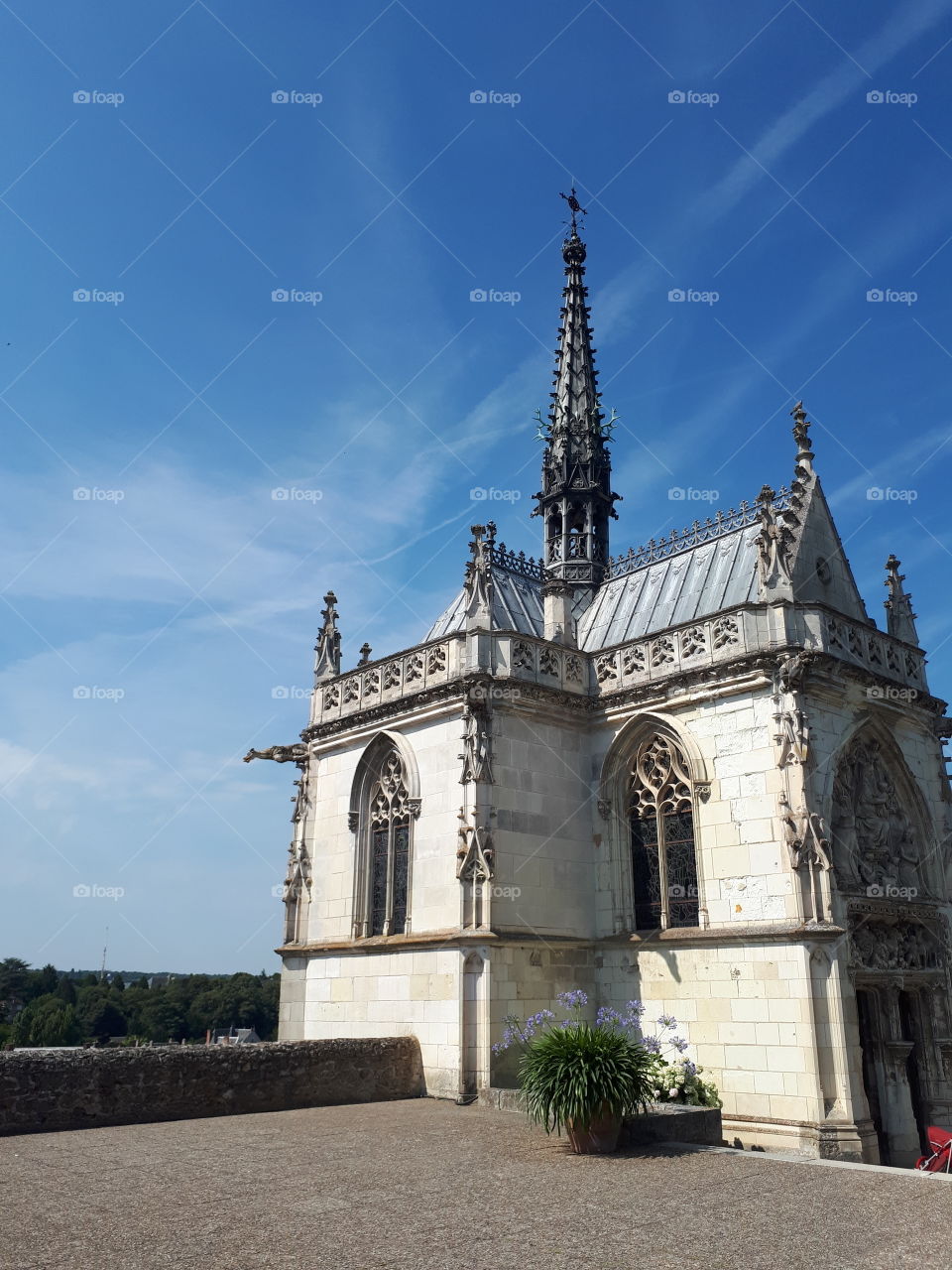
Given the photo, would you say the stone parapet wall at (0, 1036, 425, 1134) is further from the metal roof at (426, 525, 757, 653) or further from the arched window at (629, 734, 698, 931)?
the metal roof at (426, 525, 757, 653)

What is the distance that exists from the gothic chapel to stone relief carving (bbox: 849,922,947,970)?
70mm

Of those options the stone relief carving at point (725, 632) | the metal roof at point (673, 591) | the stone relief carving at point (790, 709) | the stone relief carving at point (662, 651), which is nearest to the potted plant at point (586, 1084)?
the stone relief carving at point (790, 709)

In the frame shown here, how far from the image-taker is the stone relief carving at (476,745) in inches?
671

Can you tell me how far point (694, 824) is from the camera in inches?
666

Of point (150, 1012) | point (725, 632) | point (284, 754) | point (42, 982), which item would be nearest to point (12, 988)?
point (42, 982)

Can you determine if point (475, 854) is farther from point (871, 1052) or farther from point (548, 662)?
point (871, 1052)

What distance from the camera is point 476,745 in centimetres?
1722

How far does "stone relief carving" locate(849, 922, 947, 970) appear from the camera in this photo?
1592 cm

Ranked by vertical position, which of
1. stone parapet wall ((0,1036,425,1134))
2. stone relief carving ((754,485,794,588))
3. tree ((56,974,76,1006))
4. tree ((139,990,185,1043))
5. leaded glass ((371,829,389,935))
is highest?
stone relief carving ((754,485,794,588))

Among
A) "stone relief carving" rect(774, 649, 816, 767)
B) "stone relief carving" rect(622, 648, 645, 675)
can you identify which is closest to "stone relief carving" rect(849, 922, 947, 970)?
"stone relief carving" rect(774, 649, 816, 767)

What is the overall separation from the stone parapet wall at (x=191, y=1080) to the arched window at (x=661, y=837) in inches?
197

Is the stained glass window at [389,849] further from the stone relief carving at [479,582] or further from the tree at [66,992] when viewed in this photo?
the tree at [66,992]

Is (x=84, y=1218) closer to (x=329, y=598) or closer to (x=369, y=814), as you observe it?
(x=369, y=814)

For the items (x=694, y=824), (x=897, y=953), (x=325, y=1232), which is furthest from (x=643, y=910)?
(x=325, y=1232)
